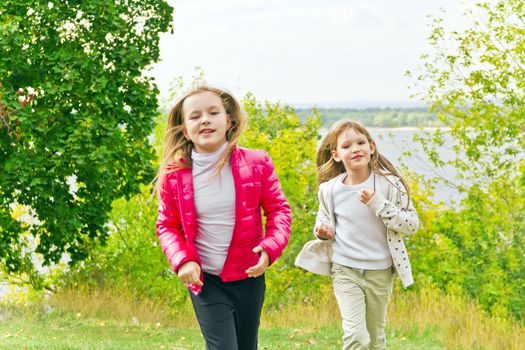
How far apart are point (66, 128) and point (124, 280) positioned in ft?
12.2

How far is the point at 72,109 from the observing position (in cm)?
1025

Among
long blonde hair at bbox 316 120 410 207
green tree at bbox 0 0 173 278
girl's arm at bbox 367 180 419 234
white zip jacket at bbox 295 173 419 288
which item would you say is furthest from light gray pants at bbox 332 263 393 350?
green tree at bbox 0 0 173 278

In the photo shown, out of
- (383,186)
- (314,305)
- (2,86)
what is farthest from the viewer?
(314,305)

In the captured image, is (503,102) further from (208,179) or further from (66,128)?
(208,179)

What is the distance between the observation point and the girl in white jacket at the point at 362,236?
16.0ft

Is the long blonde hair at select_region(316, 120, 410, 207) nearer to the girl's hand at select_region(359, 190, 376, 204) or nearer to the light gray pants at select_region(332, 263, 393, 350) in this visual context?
the girl's hand at select_region(359, 190, 376, 204)

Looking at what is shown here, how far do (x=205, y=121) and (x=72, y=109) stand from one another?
6.45 m

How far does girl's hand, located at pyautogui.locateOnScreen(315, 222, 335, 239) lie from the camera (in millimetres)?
4977

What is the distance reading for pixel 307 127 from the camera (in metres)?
12.9

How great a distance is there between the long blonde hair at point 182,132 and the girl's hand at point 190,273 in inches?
19.8

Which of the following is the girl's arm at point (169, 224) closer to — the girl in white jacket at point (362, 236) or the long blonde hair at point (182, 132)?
the long blonde hair at point (182, 132)

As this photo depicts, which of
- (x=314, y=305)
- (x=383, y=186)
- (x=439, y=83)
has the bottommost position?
(x=314, y=305)

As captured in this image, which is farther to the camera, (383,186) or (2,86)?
(2,86)

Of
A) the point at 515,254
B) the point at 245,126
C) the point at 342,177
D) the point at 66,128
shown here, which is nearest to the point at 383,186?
the point at 342,177
